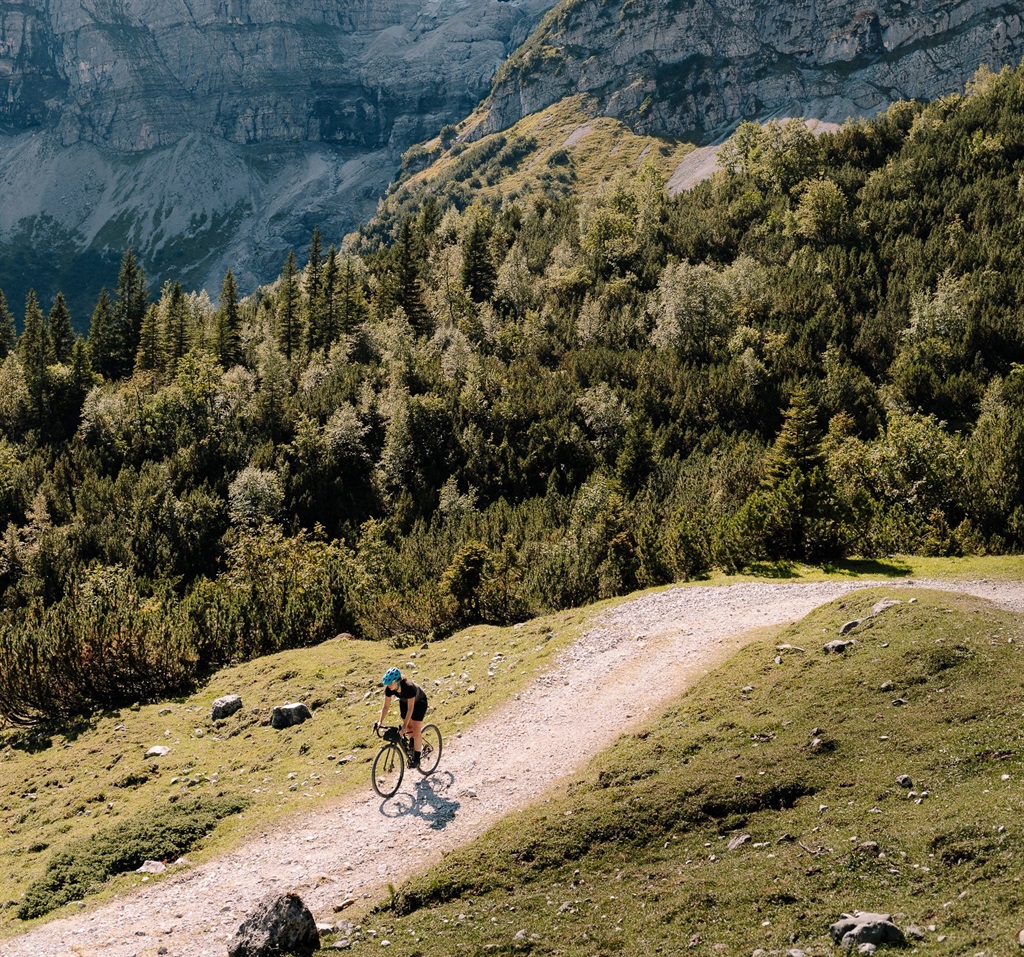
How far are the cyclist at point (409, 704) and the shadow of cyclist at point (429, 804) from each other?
0.66 meters

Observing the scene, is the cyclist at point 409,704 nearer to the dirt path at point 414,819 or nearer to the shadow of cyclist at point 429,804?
the shadow of cyclist at point 429,804

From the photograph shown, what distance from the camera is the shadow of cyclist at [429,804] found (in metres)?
18.4

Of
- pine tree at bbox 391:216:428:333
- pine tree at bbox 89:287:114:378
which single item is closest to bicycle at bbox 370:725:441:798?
pine tree at bbox 391:216:428:333

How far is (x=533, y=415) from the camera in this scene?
89.1 m

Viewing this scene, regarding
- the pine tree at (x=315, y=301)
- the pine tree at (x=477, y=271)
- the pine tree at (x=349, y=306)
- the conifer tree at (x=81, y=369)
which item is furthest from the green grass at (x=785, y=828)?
the pine tree at (x=477, y=271)

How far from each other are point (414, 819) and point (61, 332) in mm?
129728

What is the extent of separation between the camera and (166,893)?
56.1 feet

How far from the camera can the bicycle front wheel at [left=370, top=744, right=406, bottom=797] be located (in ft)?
65.4

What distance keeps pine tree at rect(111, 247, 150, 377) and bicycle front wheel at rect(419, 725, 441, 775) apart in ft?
388

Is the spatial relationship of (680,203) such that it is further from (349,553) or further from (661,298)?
(349,553)

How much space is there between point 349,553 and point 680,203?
106884 mm

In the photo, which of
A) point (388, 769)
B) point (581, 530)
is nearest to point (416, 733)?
point (388, 769)

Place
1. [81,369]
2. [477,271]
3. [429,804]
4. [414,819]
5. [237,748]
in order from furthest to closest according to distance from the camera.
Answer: [477,271] < [81,369] < [237,748] < [429,804] < [414,819]

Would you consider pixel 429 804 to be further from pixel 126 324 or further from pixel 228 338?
pixel 126 324
